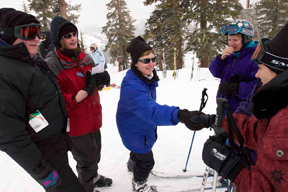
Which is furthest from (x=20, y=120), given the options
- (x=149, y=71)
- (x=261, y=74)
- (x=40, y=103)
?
(x=261, y=74)

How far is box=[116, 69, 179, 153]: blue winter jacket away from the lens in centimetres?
172

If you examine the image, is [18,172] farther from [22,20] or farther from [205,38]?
[205,38]

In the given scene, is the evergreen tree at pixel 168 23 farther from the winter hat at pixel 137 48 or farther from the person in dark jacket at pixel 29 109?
the person in dark jacket at pixel 29 109

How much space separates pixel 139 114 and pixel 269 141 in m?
1.21

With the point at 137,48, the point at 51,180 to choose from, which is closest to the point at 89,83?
the point at 137,48

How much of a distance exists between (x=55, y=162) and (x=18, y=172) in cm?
244

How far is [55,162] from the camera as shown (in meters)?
1.70

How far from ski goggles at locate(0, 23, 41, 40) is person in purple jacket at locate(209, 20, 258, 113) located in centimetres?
236

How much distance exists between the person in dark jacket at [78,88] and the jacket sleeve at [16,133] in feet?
2.25

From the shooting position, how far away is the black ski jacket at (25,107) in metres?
1.33

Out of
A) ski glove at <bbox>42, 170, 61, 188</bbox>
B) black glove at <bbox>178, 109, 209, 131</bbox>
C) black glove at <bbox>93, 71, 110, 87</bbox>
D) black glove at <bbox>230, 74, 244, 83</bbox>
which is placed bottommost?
ski glove at <bbox>42, 170, 61, 188</bbox>

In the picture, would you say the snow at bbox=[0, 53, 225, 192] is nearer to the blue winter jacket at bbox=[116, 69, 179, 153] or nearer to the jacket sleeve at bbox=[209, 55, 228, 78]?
the blue winter jacket at bbox=[116, 69, 179, 153]

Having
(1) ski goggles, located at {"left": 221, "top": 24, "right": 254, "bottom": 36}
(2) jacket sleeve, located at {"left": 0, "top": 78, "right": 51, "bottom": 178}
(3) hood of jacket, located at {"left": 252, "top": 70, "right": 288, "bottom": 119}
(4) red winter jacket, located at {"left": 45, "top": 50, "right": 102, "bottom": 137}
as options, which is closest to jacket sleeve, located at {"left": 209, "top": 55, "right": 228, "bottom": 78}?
(1) ski goggles, located at {"left": 221, "top": 24, "right": 254, "bottom": 36}

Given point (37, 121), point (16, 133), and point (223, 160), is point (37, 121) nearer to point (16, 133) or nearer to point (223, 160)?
point (16, 133)
